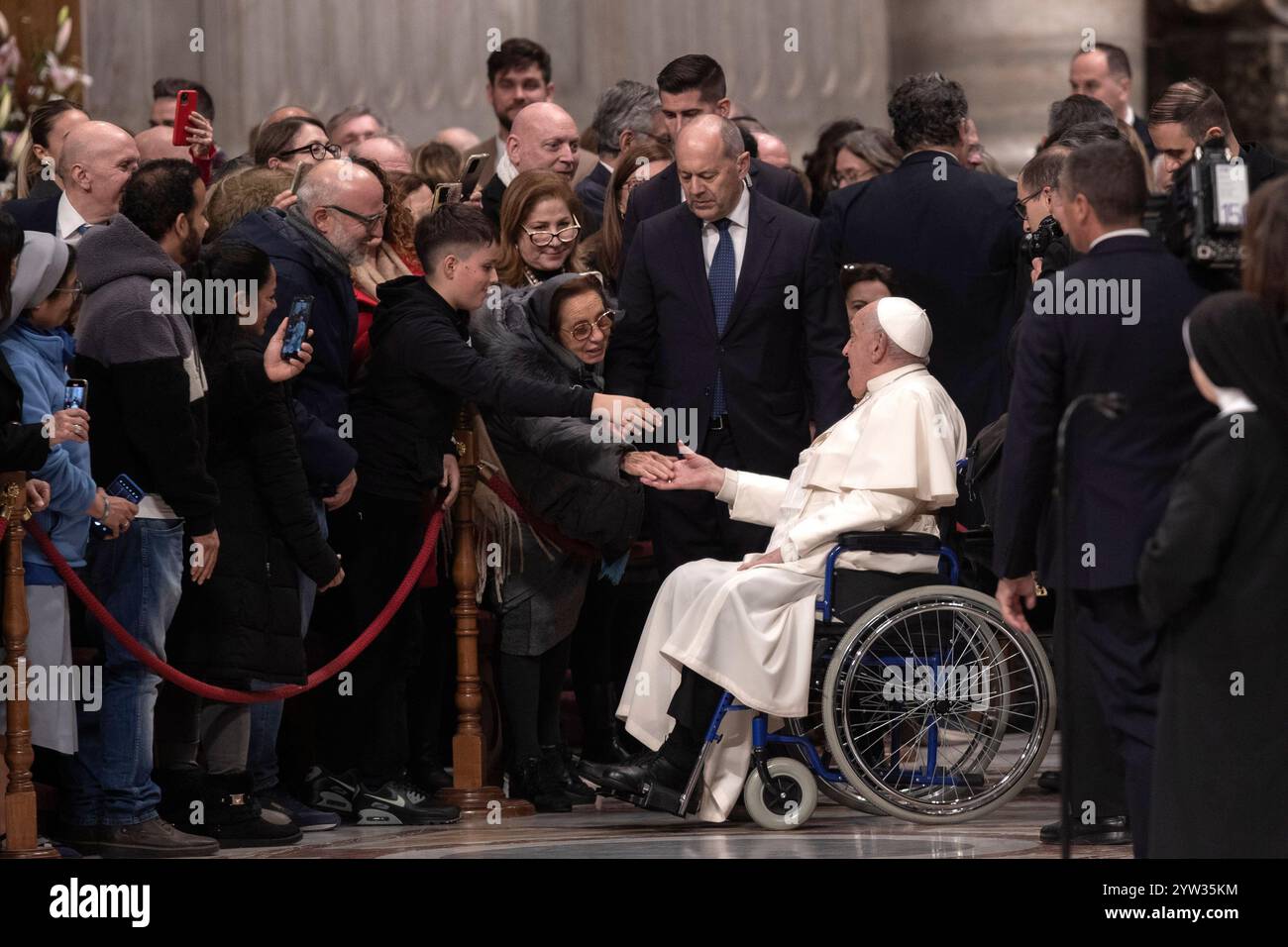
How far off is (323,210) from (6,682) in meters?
1.78

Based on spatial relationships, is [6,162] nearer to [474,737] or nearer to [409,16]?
[409,16]

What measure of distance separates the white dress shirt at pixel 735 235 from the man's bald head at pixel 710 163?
7 cm

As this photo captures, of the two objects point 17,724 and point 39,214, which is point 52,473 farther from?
point 39,214

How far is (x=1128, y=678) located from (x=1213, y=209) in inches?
43.1

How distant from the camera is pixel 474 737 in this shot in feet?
23.4

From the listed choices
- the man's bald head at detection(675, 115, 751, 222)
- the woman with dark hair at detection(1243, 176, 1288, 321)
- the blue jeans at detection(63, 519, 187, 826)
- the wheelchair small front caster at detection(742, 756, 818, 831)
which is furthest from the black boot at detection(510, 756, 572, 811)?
the woman with dark hair at detection(1243, 176, 1288, 321)

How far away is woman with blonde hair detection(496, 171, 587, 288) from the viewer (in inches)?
291

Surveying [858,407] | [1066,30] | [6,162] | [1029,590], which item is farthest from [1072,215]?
[1066,30]

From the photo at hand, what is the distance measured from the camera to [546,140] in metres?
8.37

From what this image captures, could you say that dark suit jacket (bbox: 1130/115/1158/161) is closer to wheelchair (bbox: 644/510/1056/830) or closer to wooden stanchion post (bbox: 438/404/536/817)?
wheelchair (bbox: 644/510/1056/830)

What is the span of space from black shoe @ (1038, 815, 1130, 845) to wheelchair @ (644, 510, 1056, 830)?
34 cm

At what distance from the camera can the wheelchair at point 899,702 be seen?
666cm

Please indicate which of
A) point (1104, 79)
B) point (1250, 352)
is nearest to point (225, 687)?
point (1250, 352)

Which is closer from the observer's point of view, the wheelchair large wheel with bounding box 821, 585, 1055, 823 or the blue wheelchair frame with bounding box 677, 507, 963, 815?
the wheelchair large wheel with bounding box 821, 585, 1055, 823
